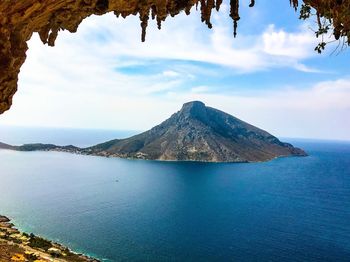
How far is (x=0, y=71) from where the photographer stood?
1538 centimetres

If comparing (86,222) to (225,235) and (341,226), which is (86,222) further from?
(341,226)

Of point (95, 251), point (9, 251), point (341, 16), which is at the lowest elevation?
point (95, 251)

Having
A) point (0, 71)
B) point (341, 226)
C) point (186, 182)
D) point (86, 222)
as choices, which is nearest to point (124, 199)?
point (86, 222)

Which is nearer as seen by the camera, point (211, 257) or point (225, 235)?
point (211, 257)

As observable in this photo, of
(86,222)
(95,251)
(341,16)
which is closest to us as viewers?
(341,16)

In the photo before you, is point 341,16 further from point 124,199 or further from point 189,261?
point 124,199

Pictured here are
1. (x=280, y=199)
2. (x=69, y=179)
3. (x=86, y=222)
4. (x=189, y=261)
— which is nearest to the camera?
(x=189, y=261)

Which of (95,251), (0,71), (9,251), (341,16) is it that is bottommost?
(95,251)

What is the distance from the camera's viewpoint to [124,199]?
141 m

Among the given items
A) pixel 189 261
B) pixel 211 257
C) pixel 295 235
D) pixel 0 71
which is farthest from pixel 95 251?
pixel 0 71

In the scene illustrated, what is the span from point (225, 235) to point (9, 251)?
194ft

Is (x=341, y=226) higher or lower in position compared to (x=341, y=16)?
lower

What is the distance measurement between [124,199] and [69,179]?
62113 mm

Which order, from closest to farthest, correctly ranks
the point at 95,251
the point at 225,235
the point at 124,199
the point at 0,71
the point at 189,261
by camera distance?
the point at 0,71, the point at 189,261, the point at 95,251, the point at 225,235, the point at 124,199
